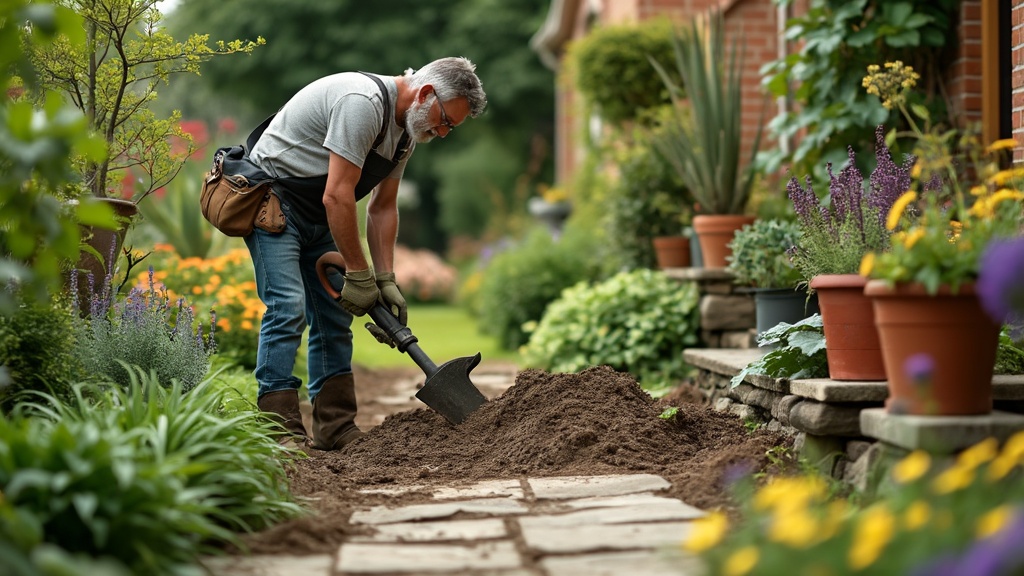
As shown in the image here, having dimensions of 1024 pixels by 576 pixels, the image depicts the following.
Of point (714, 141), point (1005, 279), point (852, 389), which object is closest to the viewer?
point (1005, 279)

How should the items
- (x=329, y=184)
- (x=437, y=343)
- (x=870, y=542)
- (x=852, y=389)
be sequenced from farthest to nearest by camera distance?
(x=437, y=343) < (x=329, y=184) < (x=852, y=389) < (x=870, y=542)

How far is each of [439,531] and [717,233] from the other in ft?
11.2

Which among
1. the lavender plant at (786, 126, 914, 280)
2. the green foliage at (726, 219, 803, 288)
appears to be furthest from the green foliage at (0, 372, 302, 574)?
the green foliage at (726, 219, 803, 288)

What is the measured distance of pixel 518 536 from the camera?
102 inches

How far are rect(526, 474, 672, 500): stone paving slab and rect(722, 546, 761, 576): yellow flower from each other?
1.27 meters

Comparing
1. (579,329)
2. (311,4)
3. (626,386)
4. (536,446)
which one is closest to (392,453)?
(536,446)

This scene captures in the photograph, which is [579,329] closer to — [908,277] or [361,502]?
[361,502]

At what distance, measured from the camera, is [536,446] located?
11.9 ft

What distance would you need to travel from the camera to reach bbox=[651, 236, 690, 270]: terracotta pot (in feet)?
21.3

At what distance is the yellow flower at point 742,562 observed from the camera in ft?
5.65

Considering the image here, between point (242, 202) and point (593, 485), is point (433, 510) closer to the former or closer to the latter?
point (593, 485)

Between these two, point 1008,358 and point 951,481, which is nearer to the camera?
point 951,481

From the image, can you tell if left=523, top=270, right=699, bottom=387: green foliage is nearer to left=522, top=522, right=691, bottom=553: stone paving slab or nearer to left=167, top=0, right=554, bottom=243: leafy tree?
left=522, top=522, right=691, bottom=553: stone paving slab

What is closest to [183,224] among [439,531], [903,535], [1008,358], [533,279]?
[533,279]
